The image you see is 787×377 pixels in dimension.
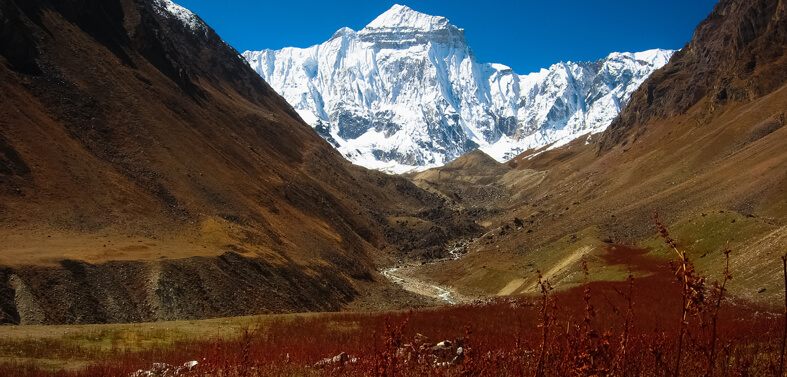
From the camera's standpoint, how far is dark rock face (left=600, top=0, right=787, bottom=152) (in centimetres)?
10206

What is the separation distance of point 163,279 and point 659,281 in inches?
1518

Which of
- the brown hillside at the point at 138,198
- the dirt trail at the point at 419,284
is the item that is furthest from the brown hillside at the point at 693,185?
the brown hillside at the point at 138,198

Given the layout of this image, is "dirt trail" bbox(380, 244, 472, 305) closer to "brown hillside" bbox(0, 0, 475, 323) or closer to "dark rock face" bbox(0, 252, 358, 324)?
"brown hillside" bbox(0, 0, 475, 323)

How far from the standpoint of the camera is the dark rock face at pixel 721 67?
102m

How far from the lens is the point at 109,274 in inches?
1369

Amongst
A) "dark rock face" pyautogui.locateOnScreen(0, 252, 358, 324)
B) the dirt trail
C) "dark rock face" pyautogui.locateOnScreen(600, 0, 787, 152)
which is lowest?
the dirt trail

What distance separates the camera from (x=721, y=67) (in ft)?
382

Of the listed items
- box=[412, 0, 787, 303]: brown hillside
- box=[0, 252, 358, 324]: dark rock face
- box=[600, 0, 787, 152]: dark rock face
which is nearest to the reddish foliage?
box=[412, 0, 787, 303]: brown hillside

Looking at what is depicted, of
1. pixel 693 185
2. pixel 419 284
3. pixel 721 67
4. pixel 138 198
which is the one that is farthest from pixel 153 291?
pixel 721 67

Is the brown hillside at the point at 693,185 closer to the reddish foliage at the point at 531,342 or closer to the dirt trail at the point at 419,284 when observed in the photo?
the dirt trail at the point at 419,284

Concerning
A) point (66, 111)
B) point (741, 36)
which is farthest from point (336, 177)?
point (741, 36)

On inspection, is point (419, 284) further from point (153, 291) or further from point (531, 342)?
point (531, 342)

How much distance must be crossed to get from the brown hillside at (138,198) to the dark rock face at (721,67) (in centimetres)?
7504

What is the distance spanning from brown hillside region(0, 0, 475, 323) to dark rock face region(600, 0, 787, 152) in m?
75.0
